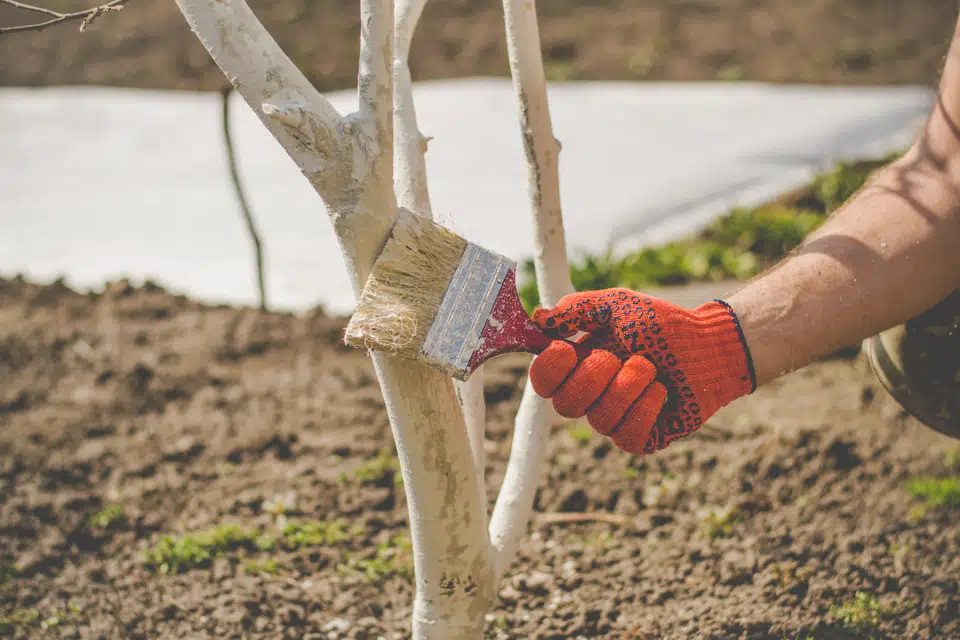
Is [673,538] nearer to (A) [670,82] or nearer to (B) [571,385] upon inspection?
(B) [571,385]

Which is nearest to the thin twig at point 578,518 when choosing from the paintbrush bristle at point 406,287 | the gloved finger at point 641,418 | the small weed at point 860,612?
the small weed at point 860,612

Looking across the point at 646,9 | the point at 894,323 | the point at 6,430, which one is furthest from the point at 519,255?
the point at 646,9

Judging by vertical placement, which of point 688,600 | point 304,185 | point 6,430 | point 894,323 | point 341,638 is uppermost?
point 304,185

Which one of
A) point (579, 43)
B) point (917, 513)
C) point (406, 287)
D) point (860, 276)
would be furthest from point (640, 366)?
point (579, 43)

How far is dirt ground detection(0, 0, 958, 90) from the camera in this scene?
727 centimetres

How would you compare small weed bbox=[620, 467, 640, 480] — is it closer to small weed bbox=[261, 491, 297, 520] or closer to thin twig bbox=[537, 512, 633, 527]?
thin twig bbox=[537, 512, 633, 527]

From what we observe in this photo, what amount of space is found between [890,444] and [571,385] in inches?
74.5

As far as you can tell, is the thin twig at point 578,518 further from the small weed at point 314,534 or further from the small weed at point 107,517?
the small weed at point 107,517

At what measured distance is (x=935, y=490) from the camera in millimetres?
2797

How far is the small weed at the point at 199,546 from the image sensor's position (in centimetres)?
260

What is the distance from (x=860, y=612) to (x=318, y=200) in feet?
11.9

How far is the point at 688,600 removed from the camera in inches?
92.3

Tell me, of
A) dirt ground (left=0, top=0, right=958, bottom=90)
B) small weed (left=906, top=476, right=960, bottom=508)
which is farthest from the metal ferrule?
dirt ground (left=0, top=0, right=958, bottom=90)

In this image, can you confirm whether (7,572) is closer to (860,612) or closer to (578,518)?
(578,518)
